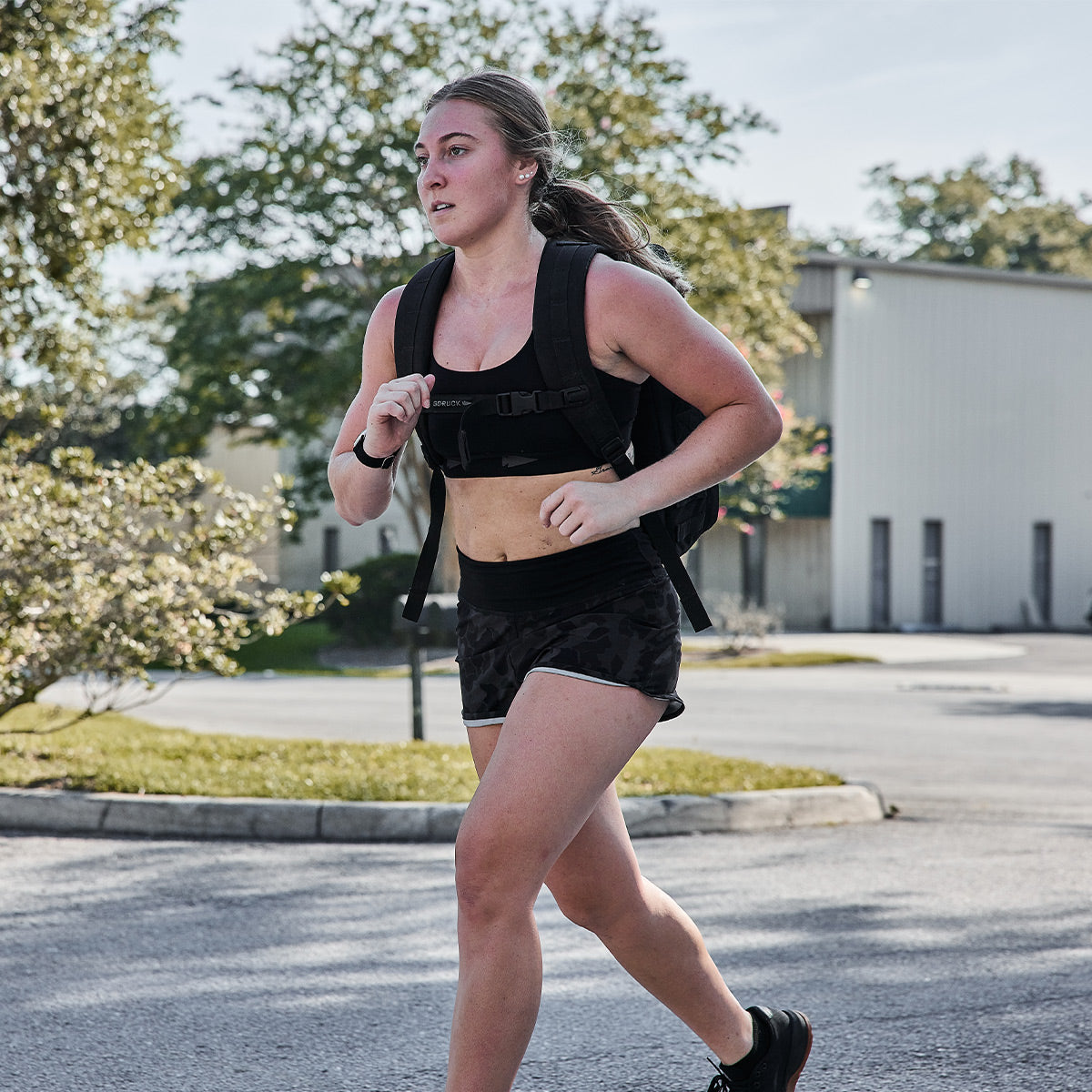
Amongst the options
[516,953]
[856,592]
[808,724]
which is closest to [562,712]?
[516,953]

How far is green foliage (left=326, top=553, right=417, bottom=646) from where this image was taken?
26438mm

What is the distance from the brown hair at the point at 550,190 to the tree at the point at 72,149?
8.13 m

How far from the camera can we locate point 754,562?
34656 millimetres

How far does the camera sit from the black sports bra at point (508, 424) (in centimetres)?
269

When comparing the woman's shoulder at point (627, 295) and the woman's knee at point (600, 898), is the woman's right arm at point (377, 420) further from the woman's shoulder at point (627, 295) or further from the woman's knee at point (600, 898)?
the woman's knee at point (600, 898)

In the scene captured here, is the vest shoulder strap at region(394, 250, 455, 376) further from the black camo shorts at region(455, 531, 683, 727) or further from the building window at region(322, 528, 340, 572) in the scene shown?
the building window at region(322, 528, 340, 572)

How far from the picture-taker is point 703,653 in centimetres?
2541

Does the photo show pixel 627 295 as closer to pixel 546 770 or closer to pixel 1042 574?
pixel 546 770

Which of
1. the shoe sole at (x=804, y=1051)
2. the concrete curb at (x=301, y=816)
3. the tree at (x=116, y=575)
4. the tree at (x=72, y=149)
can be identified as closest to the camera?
the shoe sole at (x=804, y=1051)

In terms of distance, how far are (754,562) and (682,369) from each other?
32.3 meters

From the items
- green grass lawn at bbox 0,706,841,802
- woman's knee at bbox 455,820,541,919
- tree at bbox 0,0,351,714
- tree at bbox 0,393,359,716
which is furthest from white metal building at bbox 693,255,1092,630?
woman's knee at bbox 455,820,541,919

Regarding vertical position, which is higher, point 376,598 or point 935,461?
point 935,461

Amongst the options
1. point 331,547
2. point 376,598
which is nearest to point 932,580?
point 376,598

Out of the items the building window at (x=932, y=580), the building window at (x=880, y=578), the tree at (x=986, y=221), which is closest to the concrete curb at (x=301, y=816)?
the building window at (x=880, y=578)
